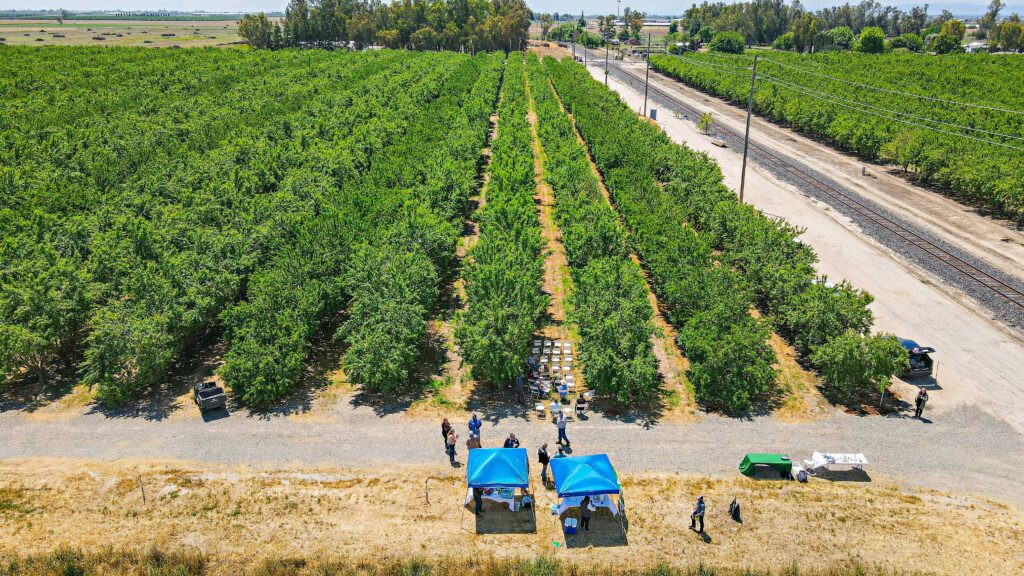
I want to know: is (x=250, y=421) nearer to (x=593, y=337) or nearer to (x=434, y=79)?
(x=593, y=337)

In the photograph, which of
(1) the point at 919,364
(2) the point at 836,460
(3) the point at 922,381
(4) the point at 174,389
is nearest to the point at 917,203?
(1) the point at 919,364

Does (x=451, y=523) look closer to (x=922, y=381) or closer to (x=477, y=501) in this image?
(x=477, y=501)

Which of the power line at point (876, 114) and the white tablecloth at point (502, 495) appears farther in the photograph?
the power line at point (876, 114)

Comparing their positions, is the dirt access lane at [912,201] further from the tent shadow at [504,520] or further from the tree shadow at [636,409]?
the tent shadow at [504,520]

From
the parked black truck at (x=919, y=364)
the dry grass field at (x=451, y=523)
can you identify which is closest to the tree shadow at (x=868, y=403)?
the parked black truck at (x=919, y=364)

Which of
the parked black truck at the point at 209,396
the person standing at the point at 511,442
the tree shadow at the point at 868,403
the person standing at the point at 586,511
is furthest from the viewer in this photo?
the parked black truck at the point at 209,396

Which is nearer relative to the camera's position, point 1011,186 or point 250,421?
point 250,421

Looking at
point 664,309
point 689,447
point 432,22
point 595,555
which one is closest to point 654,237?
point 664,309
